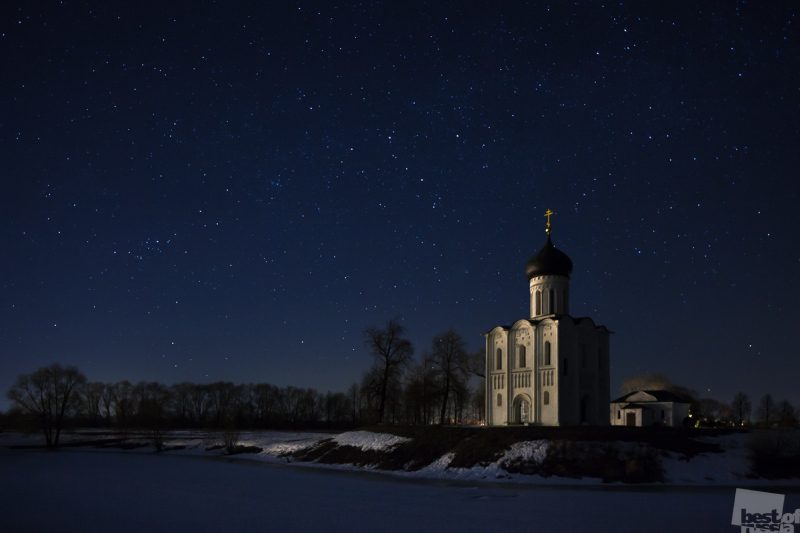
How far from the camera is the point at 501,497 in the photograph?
25328 mm

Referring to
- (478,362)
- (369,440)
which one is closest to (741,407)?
(478,362)

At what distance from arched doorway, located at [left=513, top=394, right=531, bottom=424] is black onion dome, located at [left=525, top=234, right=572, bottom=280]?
937cm

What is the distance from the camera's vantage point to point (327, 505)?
898 inches

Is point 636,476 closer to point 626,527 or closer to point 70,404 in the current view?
point 626,527

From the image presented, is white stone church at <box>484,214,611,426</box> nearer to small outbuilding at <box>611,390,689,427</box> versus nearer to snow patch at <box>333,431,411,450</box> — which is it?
small outbuilding at <box>611,390,689,427</box>

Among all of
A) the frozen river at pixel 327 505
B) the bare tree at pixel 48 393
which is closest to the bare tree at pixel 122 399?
the bare tree at pixel 48 393

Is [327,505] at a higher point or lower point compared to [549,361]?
lower

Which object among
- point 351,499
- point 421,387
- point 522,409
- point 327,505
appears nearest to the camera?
point 327,505

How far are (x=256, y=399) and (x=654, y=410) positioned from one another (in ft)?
264

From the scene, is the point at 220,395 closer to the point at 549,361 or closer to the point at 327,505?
the point at 549,361

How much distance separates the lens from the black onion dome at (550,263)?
4791cm

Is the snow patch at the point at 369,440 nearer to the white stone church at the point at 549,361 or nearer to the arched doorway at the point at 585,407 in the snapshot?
the white stone church at the point at 549,361

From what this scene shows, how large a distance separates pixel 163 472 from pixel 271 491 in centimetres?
1301

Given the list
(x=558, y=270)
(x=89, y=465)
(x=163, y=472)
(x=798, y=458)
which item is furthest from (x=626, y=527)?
(x=89, y=465)
